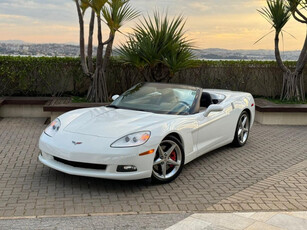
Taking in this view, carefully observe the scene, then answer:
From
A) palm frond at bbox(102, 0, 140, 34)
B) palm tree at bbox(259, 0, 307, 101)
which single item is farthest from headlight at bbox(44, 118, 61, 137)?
palm tree at bbox(259, 0, 307, 101)

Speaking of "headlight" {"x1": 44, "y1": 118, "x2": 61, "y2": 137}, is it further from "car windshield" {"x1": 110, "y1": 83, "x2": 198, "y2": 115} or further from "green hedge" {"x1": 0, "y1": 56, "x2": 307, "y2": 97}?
"green hedge" {"x1": 0, "y1": 56, "x2": 307, "y2": 97}

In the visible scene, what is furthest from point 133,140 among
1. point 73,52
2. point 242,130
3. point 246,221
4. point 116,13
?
point 73,52

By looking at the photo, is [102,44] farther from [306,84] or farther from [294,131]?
[306,84]

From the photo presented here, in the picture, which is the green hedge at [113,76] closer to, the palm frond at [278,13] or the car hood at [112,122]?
the palm frond at [278,13]

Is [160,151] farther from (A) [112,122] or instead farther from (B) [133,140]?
(A) [112,122]

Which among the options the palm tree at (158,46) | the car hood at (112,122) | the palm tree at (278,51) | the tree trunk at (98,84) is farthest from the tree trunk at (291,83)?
the car hood at (112,122)

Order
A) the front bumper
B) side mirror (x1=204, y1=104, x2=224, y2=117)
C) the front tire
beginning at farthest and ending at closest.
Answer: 1. side mirror (x1=204, y1=104, x2=224, y2=117)
2. the front tire
3. the front bumper

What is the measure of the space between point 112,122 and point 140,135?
561mm

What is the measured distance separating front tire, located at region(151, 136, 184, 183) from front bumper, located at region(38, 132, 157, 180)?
188 millimetres

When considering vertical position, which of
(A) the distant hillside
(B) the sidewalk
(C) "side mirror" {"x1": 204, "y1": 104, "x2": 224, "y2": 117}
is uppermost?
(A) the distant hillside

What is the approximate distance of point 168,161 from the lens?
5.03m

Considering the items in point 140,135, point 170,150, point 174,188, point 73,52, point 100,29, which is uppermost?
point 100,29

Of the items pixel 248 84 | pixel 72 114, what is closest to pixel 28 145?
pixel 72 114

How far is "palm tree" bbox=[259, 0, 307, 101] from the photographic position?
10547 mm
